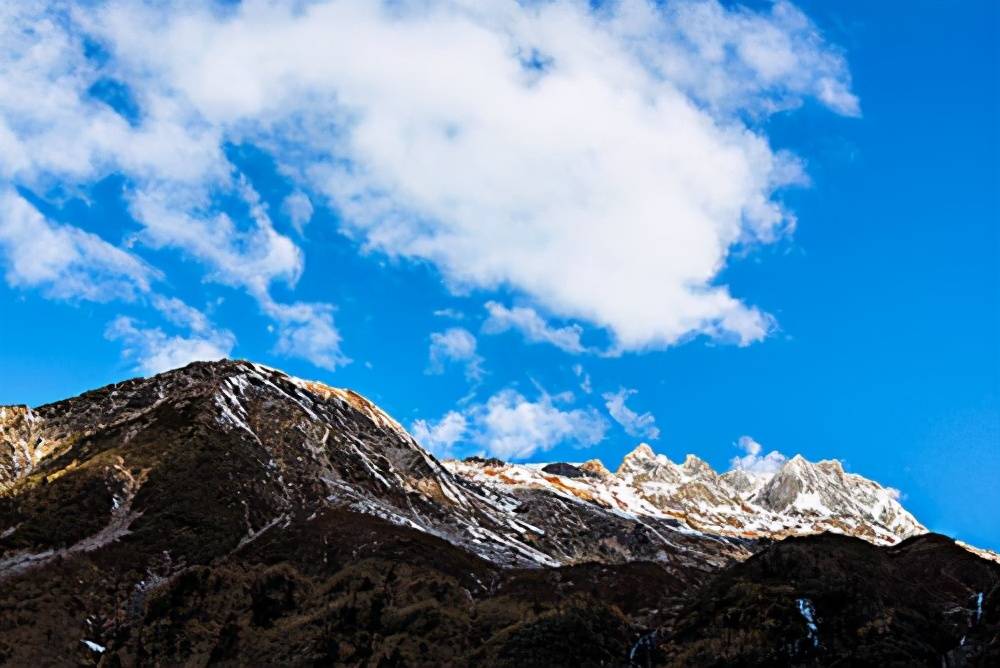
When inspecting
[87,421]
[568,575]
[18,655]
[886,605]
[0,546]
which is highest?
[87,421]

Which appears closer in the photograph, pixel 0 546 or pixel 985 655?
pixel 985 655

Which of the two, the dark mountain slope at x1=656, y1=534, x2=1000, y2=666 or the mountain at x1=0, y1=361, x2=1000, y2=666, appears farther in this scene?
the mountain at x1=0, y1=361, x2=1000, y2=666

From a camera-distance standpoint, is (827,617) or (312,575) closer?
(827,617)

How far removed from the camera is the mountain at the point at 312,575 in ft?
298

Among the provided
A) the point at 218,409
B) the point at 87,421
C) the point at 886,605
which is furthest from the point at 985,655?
the point at 87,421

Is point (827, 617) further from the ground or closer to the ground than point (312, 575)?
closer to the ground

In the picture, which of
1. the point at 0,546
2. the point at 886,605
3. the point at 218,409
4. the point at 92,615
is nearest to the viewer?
the point at 886,605

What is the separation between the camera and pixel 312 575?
437 feet

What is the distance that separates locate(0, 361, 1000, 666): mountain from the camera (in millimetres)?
90688

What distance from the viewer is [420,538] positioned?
15762 centimetres

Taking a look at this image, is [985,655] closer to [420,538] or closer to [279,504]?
[420,538]

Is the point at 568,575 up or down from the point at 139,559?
Answer: up

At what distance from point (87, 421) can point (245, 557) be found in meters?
76.6

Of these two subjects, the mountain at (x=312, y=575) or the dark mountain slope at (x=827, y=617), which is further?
the mountain at (x=312, y=575)
